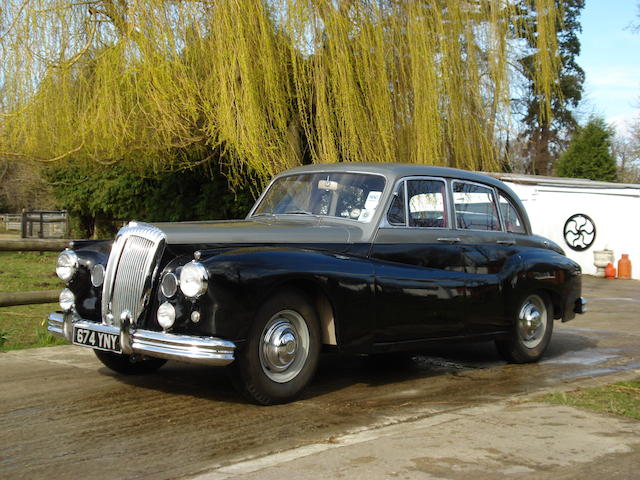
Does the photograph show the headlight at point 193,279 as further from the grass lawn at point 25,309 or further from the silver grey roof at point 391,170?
the grass lawn at point 25,309

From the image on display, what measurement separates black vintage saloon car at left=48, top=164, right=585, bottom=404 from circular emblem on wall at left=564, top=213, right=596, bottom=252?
48.8 ft

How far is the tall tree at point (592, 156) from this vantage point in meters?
31.2

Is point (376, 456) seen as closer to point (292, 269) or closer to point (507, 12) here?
point (292, 269)

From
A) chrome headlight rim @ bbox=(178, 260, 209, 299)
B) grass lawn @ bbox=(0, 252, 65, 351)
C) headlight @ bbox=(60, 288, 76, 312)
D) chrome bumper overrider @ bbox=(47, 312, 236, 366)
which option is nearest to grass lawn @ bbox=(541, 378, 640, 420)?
chrome bumper overrider @ bbox=(47, 312, 236, 366)

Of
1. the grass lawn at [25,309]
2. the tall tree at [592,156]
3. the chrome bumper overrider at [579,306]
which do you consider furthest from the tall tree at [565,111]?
the chrome bumper overrider at [579,306]

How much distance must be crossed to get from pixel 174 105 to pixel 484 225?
4969 millimetres

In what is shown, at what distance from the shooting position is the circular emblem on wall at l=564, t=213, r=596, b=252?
21641 mm

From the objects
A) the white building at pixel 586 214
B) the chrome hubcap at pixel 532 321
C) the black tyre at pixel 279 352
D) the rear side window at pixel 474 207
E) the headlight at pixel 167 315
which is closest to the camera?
the headlight at pixel 167 315

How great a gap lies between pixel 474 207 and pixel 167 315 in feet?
11.0

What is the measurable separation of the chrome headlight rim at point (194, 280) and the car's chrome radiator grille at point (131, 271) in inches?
14.1

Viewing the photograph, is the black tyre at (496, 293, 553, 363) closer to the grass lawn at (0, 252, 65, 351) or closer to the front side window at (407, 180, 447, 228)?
the front side window at (407, 180, 447, 228)

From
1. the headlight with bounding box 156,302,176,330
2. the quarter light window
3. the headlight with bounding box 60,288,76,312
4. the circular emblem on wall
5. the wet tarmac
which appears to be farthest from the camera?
the circular emblem on wall

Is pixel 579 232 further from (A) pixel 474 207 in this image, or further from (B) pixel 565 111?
(B) pixel 565 111

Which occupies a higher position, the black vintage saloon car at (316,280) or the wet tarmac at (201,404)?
the black vintage saloon car at (316,280)
